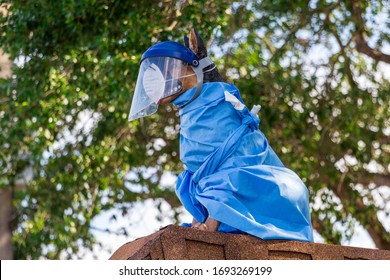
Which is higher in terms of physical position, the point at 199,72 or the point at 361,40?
the point at 199,72

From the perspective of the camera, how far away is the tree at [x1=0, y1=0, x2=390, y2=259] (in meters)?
8.44

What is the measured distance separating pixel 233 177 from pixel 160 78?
2.44 ft

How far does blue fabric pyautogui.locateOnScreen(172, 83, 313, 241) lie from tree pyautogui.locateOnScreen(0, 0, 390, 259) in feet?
10.1

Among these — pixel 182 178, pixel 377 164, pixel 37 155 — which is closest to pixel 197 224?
pixel 182 178

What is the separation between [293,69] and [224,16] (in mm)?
1605

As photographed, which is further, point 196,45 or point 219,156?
point 196,45

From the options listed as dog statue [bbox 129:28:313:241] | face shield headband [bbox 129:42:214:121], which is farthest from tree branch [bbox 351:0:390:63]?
face shield headband [bbox 129:42:214:121]

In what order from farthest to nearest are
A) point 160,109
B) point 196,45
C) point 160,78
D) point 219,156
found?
point 160,109 → point 196,45 → point 160,78 → point 219,156

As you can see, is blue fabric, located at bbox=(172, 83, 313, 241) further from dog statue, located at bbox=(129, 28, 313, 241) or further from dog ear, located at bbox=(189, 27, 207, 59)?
dog ear, located at bbox=(189, 27, 207, 59)

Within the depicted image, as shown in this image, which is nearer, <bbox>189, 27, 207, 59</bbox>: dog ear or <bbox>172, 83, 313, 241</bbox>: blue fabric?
<bbox>172, 83, 313, 241</bbox>: blue fabric

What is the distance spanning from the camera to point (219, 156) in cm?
499

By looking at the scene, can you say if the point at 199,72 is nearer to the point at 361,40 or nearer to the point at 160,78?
the point at 160,78

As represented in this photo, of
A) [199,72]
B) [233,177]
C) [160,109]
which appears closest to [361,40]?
[160,109]
